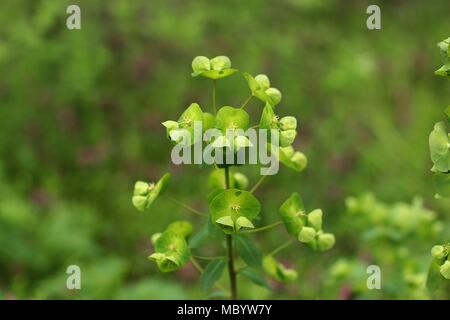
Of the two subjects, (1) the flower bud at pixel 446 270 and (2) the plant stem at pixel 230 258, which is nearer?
(1) the flower bud at pixel 446 270

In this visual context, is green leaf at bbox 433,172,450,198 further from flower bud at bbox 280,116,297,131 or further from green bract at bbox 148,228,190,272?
green bract at bbox 148,228,190,272

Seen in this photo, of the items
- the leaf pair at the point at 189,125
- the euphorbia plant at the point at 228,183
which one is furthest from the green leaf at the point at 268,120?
the leaf pair at the point at 189,125

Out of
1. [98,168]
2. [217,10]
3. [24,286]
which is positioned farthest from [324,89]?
[24,286]

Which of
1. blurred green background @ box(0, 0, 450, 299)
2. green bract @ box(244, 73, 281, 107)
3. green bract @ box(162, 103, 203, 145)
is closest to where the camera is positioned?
green bract @ box(162, 103, 203, 145)

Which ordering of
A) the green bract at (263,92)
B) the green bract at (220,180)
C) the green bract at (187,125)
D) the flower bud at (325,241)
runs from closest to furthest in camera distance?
the green bract at (187,125) → the green bract at (263,92) → the flower bud at (325,241) → the green bract at (220,180)

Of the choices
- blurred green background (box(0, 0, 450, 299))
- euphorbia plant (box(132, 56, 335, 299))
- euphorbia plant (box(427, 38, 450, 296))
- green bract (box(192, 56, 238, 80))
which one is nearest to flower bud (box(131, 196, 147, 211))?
euphorbia plant (box(132, 56, 335, 299))

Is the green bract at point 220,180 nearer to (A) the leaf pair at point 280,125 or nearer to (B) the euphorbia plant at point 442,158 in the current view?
(A) the leaf pair at point 280,125
